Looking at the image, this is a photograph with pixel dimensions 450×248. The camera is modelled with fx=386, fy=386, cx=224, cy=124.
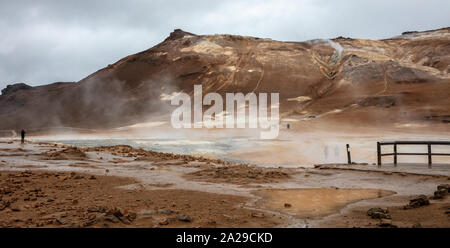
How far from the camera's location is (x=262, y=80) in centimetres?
7869

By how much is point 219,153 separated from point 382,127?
29.5 metres

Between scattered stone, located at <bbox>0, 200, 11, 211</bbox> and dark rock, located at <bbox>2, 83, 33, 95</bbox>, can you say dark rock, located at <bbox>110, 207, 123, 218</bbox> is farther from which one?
dark rock, located at <bbox>2, 83, 33, 95</bbox>

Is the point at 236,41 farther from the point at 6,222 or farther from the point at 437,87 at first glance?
the point at 6,222

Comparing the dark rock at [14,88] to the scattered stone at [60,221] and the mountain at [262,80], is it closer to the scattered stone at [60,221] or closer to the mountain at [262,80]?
the mountain at [262,80]

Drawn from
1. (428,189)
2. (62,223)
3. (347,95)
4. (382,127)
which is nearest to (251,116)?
(347,95)

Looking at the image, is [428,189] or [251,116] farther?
[251,116]

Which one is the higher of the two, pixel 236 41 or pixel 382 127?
pixel 236 41

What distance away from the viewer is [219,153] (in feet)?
87.7

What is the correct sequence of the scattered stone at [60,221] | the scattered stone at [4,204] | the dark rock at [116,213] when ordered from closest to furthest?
the scattered stone at [60,221]
the dark rock at [116,213]
the scattered stone at [4,204]

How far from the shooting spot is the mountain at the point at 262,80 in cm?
6267

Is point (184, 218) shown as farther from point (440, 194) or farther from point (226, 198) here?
point (440, 194)

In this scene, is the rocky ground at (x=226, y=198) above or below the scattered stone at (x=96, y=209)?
below

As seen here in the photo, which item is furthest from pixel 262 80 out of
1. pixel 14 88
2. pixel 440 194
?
pixel 440 194

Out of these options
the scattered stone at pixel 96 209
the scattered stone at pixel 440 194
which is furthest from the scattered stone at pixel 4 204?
the scattered stone at pixel 440 194
